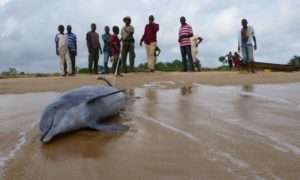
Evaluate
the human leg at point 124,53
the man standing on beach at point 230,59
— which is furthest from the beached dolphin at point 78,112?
the man standing on beach at point 230,59

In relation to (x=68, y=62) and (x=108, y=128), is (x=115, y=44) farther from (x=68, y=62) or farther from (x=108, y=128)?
(x=108, y=128)

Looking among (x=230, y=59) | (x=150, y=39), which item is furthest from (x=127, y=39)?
(x=230, y=59)

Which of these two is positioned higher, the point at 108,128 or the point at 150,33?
the point at 150,33

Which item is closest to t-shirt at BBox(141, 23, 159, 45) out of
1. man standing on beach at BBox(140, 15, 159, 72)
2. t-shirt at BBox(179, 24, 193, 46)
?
man standing on beach at BBox(140, 15, 159, 72)

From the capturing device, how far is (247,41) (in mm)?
14953

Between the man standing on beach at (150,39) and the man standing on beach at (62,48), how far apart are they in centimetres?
254

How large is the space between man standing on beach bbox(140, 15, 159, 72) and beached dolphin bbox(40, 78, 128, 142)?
9.59m

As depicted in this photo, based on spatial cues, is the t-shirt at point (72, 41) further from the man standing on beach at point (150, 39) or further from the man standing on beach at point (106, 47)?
the man standing on beach at point (150, 39)

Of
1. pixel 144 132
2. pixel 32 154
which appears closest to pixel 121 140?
pixel 144 132

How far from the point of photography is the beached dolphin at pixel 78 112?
480 cm

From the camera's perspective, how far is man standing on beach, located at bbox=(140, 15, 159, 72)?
15375mm

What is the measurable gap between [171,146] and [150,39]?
11385mm

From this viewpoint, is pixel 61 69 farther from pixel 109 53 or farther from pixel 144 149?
pixel 144 149

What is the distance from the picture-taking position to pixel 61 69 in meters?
16.4
